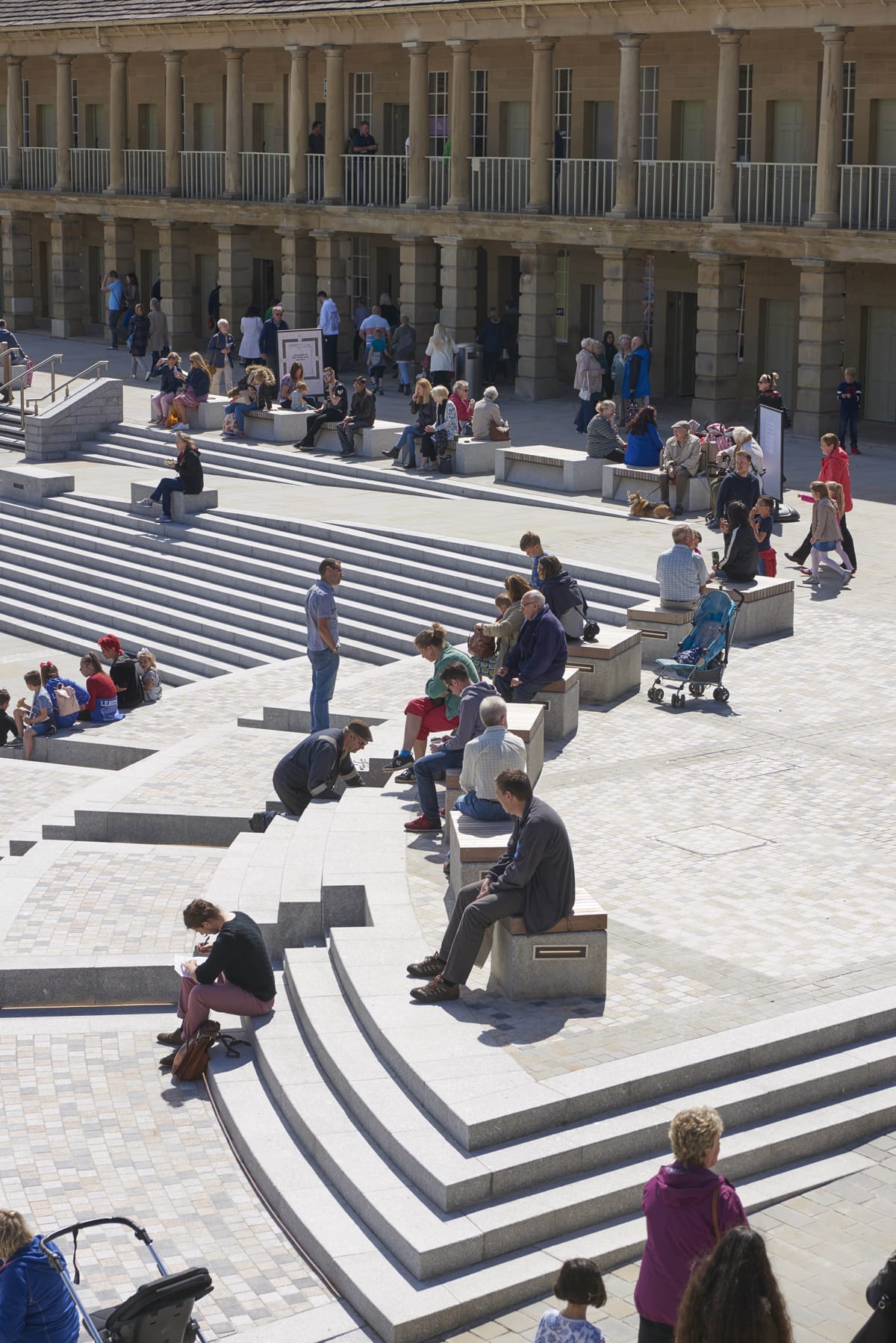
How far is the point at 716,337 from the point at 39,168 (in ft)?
78.8

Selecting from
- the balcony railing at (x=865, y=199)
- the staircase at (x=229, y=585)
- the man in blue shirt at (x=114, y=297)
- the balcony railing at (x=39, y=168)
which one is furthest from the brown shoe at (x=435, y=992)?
the balcony railing at (x=39, y=168)

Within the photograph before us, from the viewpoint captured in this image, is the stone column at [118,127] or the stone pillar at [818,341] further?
the stone column at [118,127]

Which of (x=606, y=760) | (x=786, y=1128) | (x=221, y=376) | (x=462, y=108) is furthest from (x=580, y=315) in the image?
(x=786, y=1128)

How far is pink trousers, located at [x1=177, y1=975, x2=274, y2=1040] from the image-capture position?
11625mm

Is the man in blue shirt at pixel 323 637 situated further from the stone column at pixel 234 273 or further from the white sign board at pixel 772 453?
the stone column at pixel 234 273

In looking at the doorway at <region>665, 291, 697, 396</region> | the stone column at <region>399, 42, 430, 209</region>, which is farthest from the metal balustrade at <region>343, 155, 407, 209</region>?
the doorway at <region>665, 291, 697, 396</region>

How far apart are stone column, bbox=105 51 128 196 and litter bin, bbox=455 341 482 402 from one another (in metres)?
14.4

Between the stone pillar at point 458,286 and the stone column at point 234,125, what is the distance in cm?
690

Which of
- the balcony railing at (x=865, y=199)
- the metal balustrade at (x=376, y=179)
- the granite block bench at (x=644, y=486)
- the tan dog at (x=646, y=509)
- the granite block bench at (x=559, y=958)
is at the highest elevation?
the metal balustrade at (x=376, y=179)

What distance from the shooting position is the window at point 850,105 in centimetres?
3338

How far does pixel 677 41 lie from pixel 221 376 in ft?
34.7

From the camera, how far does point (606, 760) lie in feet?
51.5

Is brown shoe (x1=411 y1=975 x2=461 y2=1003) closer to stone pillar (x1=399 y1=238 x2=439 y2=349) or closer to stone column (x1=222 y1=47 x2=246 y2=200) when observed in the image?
stone pillar (x1=399 y1=238 x2=439 y2=349)

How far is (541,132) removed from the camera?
36.7 meters
